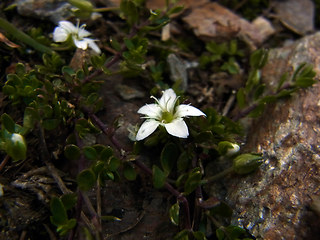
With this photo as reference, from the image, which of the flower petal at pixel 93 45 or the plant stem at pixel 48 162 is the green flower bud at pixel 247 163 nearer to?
the plant stem at pixel 48 162

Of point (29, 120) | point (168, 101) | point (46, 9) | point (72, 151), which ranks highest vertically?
point (46, 9)

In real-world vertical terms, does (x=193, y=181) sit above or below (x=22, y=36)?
below

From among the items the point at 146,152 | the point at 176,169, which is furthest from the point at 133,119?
the point at 176,169

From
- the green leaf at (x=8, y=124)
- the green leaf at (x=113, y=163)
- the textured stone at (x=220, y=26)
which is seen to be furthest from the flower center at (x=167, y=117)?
the textured stone at (x=220, y=26)

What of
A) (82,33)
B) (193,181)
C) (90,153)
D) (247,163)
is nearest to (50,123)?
(90,153)

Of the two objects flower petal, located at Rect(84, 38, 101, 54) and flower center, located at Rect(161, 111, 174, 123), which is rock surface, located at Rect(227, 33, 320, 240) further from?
flower petal, located at Rect(84, 38, 101, 54)

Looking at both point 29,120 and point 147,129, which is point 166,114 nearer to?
point 147,129

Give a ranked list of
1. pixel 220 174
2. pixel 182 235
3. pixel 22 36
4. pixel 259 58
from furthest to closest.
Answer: pixel 259 58 < pixel 22 36 < pixel 220 174 < pixel 182 235

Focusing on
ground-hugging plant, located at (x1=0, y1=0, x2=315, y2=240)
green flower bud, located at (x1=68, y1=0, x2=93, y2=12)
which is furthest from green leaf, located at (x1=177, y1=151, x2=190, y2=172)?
green flower bud, located at (x1=68, y1=0, x2=93, y2=12)
